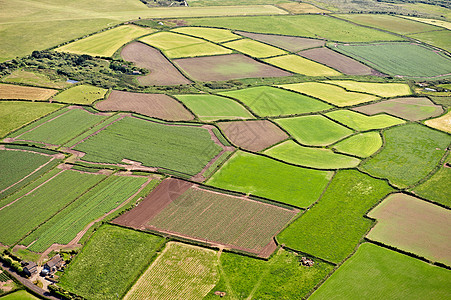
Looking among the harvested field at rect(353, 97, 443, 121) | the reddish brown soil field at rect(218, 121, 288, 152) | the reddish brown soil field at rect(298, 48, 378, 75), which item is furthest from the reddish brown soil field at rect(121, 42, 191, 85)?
the harvested field at rect(353, 97, 443, 121)

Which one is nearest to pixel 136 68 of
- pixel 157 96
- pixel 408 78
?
pixel 157 96

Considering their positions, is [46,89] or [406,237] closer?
[406,237]

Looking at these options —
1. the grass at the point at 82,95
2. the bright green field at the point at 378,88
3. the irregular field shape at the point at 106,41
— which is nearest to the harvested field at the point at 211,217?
the grass at the point at 82,95

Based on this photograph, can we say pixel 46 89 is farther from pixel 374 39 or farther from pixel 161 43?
pixel 374 39

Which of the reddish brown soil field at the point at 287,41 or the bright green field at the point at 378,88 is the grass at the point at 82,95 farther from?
the reddish brown soil field at the point at 287,41

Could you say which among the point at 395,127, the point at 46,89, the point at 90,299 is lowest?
the point at 90,299

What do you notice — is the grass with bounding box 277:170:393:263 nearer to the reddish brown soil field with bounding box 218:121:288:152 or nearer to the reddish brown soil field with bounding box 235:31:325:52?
the reddish brown soil field with bounding box 218:121:288:152

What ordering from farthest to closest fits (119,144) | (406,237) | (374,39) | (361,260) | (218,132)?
(374,39)
(218,132)
(119,144)
(406,237)
(361,260)
